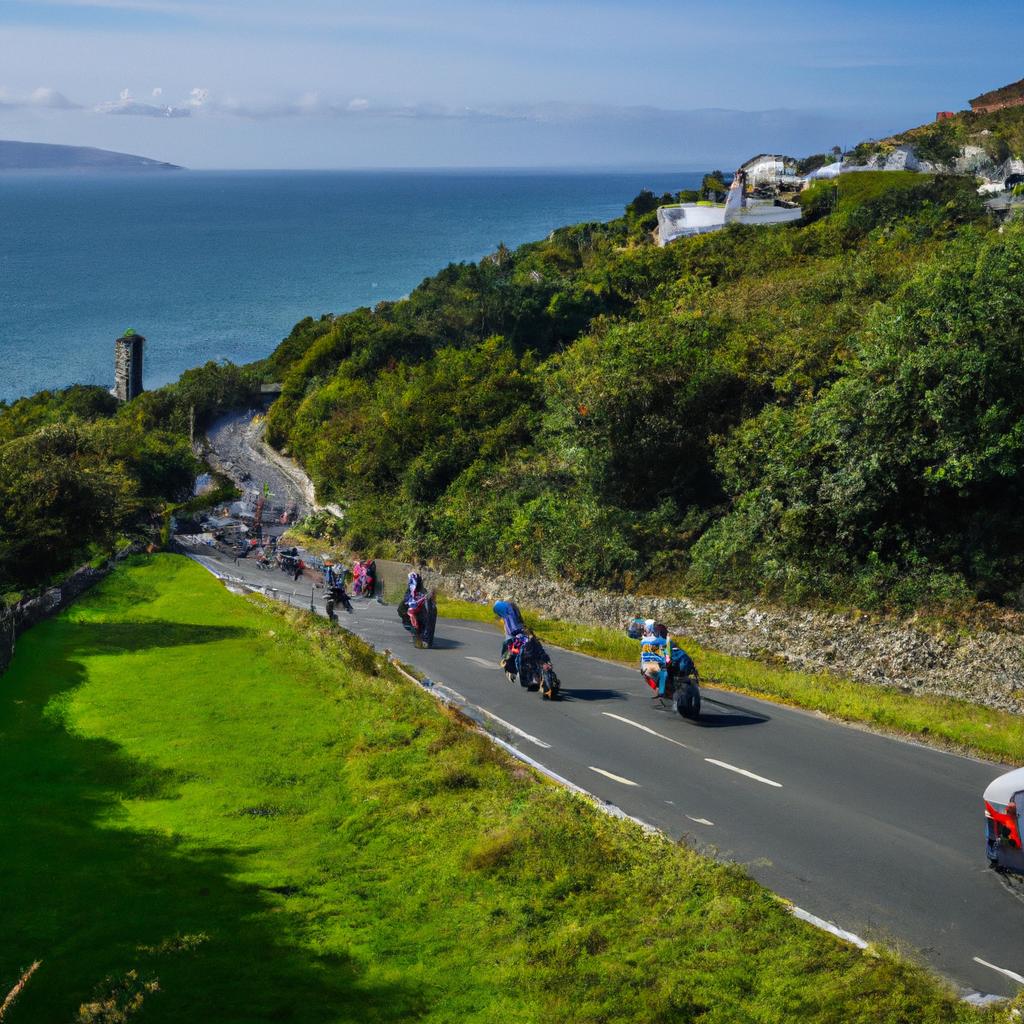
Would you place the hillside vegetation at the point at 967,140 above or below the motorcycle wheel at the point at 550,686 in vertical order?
above

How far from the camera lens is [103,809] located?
13.4m

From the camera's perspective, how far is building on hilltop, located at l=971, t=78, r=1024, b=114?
104375mm

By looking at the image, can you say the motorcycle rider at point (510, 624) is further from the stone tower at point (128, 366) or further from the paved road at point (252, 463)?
the stone tower at point (128, 366)

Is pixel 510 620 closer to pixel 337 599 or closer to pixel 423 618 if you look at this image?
pixel 423 618

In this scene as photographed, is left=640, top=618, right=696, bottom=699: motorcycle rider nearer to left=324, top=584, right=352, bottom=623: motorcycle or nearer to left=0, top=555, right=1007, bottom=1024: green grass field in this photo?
left=0, top=555, right=1007, bottom=1024: green grass field

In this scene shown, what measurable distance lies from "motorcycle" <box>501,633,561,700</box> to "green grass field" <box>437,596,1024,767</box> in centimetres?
329

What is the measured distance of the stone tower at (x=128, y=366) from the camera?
8312cm

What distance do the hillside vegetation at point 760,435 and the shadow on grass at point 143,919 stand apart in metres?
16.6

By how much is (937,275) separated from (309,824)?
21.2 meters

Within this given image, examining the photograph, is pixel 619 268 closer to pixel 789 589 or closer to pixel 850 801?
pixel 789 589

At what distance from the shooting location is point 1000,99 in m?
107

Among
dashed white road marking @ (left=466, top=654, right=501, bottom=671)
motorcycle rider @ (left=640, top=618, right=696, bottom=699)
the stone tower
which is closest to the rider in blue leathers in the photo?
dashed white road marking @ (left=466, top=654, right=501, bottom=671)

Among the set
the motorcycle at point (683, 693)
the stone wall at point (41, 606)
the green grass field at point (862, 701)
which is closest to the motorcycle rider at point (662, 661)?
the motorcycle at point (683, 693)

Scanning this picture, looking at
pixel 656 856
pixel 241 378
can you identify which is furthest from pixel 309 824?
pixel 241 378
